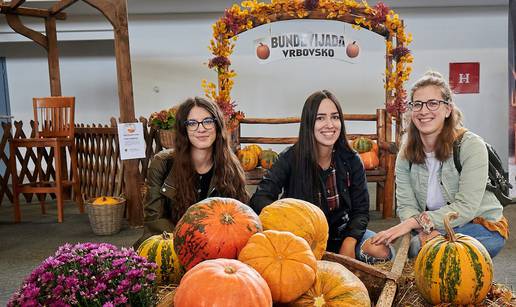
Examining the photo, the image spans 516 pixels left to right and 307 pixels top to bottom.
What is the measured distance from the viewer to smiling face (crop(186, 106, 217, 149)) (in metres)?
2.30

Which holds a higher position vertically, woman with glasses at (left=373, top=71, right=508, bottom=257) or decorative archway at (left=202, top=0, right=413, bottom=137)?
decorative archway at (left=202, top=0, right=413, bottom=137)

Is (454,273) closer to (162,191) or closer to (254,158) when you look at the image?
(162,191)

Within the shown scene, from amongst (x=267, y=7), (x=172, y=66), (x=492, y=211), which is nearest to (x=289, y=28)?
(x=172, y=66)

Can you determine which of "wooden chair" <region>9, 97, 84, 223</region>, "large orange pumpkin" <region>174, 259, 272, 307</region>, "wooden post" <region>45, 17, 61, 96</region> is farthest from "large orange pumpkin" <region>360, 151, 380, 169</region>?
"wooden post" <region>45, 17, 61, 96</region>

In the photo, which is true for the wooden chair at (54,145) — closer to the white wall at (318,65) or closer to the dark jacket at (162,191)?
the white wall at (318,65)

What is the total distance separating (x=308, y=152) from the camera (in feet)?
7.34

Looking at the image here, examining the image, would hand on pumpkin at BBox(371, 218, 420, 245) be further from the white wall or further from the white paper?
the white wall

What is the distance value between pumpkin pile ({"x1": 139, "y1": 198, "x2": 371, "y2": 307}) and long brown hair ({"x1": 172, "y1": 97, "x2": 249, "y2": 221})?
104cm

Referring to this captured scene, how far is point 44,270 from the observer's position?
42.2 inches

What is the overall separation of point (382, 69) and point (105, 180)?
4951mm

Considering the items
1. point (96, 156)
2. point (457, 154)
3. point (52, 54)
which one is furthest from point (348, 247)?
point (52, 54)

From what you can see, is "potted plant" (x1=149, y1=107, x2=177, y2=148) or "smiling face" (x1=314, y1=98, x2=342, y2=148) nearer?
"smiling face" (x1=314, y1=98, x2=342, y2=148)

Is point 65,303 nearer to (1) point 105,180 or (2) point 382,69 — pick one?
(1) point 105,180

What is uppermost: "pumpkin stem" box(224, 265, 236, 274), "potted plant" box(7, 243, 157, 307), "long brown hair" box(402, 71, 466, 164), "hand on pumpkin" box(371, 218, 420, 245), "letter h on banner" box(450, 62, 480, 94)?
"letter h on banner" box(450, 62, 480, 94)
